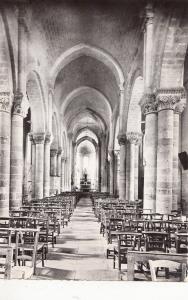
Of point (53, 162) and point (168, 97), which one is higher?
point (168, 97)

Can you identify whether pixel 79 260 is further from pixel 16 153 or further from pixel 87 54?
pixel 87 54

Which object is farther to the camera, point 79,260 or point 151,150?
point 151,150

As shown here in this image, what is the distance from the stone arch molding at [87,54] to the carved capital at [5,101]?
9.20m

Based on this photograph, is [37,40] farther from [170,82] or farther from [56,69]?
[170,82]

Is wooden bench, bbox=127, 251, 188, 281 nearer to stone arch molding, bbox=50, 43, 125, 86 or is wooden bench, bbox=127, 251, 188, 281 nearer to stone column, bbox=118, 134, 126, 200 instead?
→ stone column, bbox=118, 134, 126, 200

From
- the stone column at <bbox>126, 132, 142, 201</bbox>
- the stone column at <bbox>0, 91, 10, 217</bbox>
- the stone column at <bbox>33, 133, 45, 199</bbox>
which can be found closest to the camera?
the stone column at <bbox>0, 91, 10, 217</bbox>

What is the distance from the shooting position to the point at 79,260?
7.66 m

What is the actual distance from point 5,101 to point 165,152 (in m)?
5.69

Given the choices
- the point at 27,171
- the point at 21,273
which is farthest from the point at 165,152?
the point at 27,171

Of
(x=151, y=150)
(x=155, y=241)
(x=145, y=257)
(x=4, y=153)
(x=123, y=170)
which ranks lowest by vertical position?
(x=155, y=241)

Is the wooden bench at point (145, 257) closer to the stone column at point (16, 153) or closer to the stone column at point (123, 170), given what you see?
the stone column at point (16, 153)

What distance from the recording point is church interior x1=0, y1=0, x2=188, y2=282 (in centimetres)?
654

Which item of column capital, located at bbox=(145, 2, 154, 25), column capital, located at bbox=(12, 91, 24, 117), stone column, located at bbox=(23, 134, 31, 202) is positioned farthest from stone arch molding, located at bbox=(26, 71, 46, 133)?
column capital, located at bbox=(145, 2, 154, 25)
